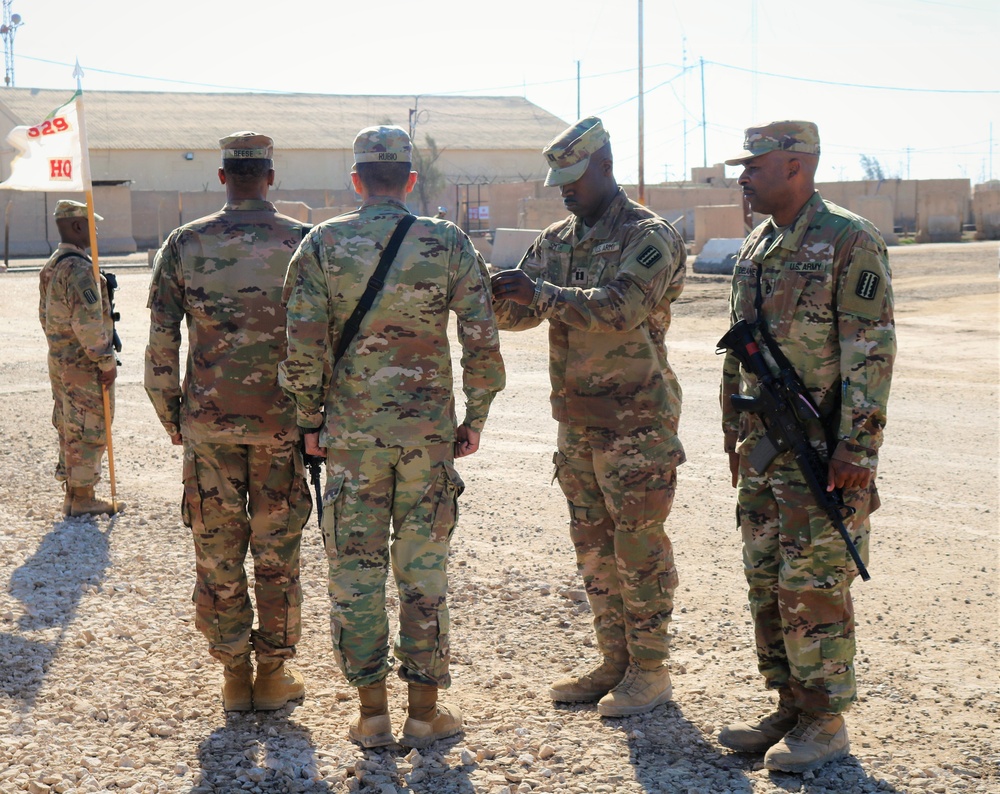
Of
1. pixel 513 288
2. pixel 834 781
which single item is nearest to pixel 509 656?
pixel 834 781

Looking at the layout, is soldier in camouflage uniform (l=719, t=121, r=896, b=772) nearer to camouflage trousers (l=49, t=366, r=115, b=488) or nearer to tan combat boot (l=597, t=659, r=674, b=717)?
tan combat boot (l=597, t=659, r=674, b=717)

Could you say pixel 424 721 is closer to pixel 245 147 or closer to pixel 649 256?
pixel 649 256

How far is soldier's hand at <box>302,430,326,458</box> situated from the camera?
3.84m

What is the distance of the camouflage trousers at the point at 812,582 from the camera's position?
3.60 m

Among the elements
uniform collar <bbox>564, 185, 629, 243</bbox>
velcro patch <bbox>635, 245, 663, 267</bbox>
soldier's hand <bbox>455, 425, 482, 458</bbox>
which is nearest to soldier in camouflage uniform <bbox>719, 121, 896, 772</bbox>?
velcro patch <bbox>635, 245, 663, 267</bbox>

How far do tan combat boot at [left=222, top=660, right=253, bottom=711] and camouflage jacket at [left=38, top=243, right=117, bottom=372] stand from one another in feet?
10.7

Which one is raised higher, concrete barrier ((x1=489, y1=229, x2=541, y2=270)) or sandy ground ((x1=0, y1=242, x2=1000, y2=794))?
concrete barrier ((x1=489, y1=229, x2=541, y2=270))

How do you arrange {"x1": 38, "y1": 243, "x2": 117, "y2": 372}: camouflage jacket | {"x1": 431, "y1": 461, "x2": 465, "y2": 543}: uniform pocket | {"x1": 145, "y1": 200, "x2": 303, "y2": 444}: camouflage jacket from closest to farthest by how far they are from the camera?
{"x1": 431, "y1": 461, "x2": 465, "y2": 543}: uniform pocket < {"x1": 145, "y1": 200, "x2": 303, "y2": 444}: camouflage jacket < {"x1": 38, "y1": 243, "x2": 117, "y2": 372}: camouflage jacket

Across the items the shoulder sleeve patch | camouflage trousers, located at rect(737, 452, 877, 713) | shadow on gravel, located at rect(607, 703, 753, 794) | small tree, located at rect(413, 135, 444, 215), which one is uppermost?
small tree, located at rect(413, 135, 444, 215)

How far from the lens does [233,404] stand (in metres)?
4.02

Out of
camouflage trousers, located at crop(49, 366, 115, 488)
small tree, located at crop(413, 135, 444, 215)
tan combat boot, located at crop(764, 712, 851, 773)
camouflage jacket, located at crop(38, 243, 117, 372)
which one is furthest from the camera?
small tree, located at crop(413, 135, 444, 215)

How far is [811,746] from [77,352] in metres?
5.37

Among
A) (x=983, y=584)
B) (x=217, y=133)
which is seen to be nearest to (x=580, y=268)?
(x=983, y=584)

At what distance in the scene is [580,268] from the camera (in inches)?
167
